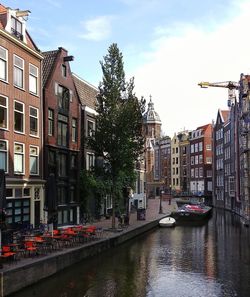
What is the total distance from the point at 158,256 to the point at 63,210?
1072 cm

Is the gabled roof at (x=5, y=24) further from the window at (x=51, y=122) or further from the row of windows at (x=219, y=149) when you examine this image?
the row of windows at (x=219, y=149)

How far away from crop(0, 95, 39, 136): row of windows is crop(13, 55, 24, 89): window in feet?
4.32

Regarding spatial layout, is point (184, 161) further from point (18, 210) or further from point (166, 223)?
point (18, 210)

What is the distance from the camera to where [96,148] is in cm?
3647

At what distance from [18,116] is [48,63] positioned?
8.01 meters

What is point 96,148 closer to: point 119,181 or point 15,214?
point 119,181

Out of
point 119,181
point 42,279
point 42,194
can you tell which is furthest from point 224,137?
point 42,279

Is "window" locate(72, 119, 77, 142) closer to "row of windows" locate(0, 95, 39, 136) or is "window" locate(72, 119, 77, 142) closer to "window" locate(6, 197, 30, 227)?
"row of windows" locate(0, 95, 39, 136)

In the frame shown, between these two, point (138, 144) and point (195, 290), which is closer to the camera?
point (195, 290)

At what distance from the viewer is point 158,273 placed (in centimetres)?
2327

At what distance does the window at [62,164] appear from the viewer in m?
36.9

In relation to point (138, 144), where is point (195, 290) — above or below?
below

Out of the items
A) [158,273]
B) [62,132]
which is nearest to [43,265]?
[158,273]

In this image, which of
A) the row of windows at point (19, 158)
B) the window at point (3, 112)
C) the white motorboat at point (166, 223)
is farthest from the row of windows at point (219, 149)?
the window at point (3, 112)
